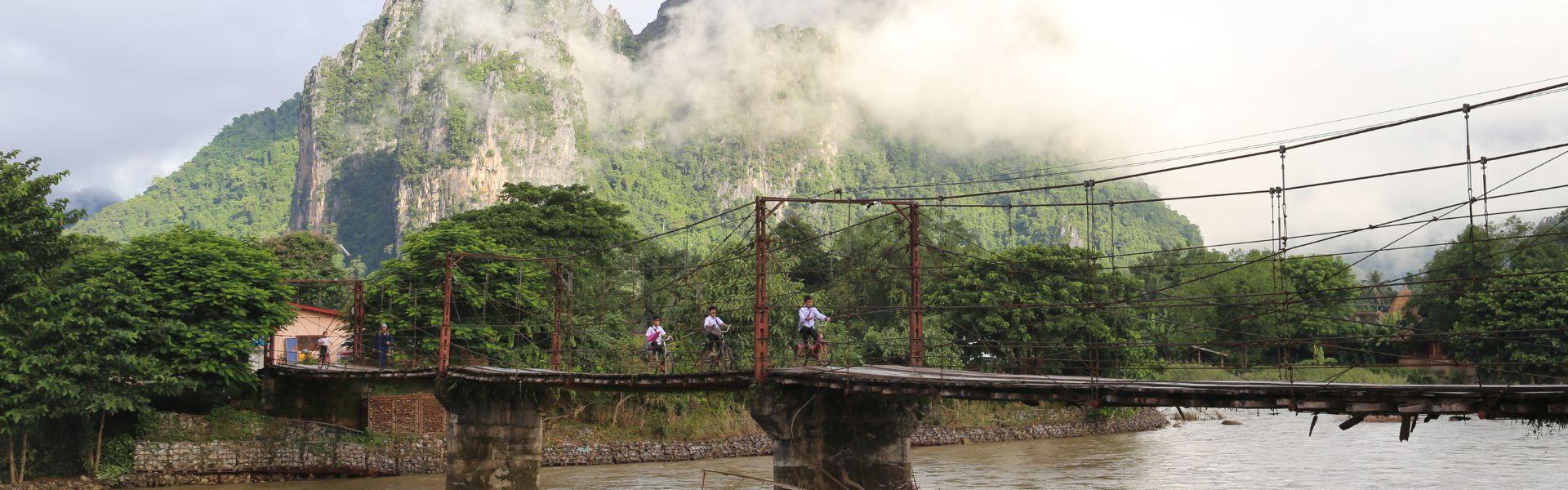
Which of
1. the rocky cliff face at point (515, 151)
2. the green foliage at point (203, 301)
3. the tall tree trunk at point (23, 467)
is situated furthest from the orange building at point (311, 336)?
the rocky cliff face at point (515, 151)

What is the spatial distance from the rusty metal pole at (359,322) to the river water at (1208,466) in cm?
671

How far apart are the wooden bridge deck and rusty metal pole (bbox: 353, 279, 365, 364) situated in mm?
19462

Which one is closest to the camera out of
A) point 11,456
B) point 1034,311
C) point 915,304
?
point 915,304

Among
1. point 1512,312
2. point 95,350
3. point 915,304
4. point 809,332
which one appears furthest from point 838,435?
point 1512,312

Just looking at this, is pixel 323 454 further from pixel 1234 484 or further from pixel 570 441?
pixel 1234 484

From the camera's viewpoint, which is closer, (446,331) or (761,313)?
(761,313)

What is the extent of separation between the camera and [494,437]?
95.2ft

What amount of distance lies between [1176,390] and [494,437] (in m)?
18.7

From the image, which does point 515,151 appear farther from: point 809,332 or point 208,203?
point 809,332

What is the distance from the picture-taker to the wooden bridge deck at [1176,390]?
1309 cm

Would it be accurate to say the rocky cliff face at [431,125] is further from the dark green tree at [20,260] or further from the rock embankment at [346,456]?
the dark green tree at [20,260]

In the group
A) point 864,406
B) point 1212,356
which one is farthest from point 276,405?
point 1212,356

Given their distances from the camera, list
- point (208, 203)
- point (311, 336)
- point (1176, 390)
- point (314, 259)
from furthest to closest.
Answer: point (208, 203) < point (314, 259) < point (311, 336) < point (1176, 390)

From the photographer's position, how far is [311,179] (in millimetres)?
184625
